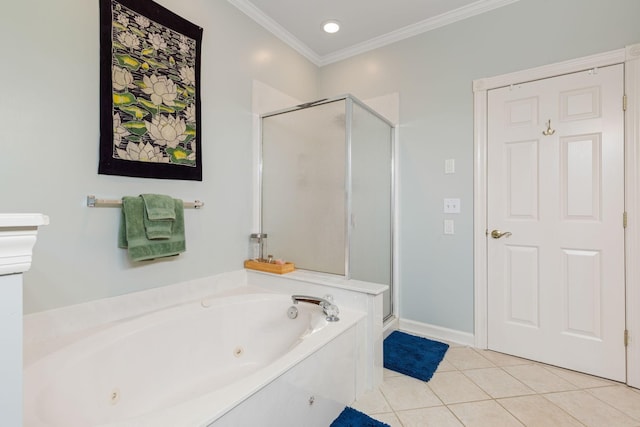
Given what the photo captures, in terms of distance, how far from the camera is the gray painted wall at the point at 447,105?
6.69 ft

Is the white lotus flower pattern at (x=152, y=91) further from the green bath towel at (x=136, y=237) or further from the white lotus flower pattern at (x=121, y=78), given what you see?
the green bath towel at (x=136, y=237)

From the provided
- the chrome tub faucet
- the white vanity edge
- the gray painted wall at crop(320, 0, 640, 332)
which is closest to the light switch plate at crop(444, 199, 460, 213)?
the gray painted wall at crop(320, 0, 640, 332)

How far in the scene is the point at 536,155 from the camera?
6.81 ft

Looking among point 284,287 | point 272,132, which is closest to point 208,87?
point 272,132

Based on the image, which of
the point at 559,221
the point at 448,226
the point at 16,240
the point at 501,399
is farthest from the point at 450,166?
the point at 16,240

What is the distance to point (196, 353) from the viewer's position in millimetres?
1649

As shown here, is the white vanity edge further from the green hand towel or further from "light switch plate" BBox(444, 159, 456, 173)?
"light switch plate" BBox(444, 159, 456, 173)

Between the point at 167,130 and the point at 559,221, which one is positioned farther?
the point at 559,221

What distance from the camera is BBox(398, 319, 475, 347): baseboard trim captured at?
2326 millimetres

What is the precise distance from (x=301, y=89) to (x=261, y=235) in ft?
4.97

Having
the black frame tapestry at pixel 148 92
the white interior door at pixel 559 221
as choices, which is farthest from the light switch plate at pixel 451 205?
the black frame tapestry at pixel 148 92

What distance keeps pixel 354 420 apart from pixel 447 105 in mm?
2298

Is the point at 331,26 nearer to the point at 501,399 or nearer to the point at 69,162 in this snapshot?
the point at 69,162

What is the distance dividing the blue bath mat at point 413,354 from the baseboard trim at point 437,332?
9cm
